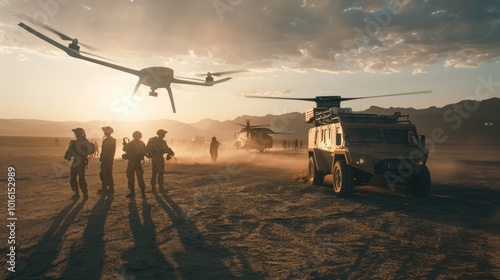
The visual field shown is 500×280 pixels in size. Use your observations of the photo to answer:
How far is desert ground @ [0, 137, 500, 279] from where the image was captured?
4039 mm

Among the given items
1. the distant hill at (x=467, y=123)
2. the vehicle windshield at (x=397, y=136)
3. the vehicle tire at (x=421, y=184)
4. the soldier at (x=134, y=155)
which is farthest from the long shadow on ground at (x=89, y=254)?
the distant hill at (x=467, y=123)

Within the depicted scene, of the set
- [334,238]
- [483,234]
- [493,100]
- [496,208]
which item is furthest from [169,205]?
[493,100]

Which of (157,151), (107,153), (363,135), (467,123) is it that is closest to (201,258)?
(107,153)

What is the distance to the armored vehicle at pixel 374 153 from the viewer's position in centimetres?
840

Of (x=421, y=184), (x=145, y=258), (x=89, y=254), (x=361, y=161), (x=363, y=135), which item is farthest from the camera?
(x=363, y=135)

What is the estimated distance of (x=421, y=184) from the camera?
8.84 metres

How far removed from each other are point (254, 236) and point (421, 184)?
5746mm

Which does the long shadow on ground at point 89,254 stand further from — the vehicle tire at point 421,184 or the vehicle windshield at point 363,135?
the vehicle tire at point 421,184

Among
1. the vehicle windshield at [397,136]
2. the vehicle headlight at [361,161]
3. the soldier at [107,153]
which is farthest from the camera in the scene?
the vehicle windshield at [397,136]

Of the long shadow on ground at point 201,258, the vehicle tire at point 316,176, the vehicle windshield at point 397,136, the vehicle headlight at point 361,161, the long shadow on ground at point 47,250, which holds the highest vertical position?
the vehicle windshield at point 397,136

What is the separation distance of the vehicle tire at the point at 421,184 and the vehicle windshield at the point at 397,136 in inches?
38.6

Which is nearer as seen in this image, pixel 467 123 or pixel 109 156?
pixel 109 156

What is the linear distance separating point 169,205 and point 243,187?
354 centimetres

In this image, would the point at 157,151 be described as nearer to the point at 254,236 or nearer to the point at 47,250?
the point at 47,250
